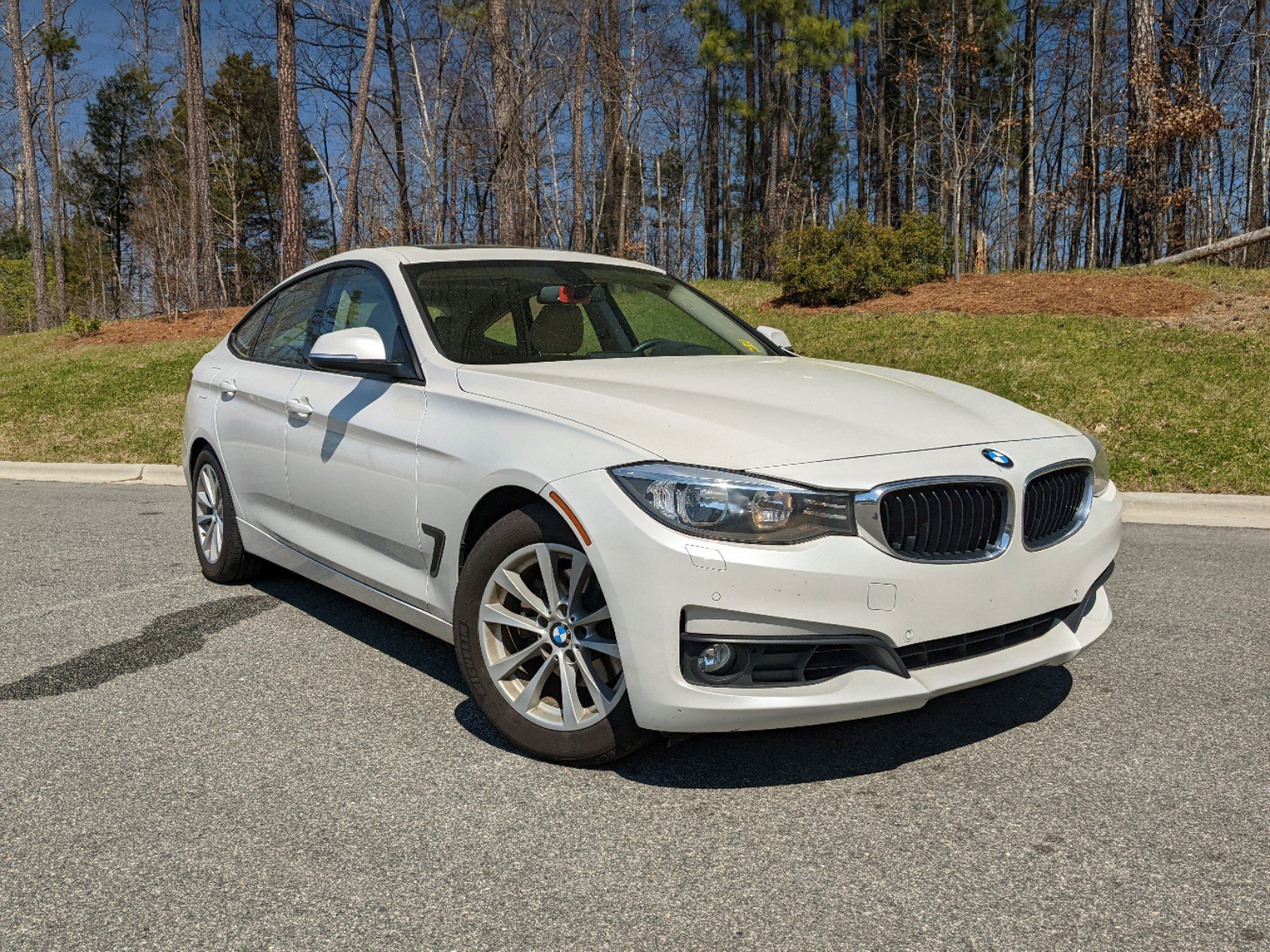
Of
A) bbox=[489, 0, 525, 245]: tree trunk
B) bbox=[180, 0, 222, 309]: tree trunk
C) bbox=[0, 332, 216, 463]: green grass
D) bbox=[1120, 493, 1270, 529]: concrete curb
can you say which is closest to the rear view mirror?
bbox=[1120, 493, 1270, 529]: concrete curb

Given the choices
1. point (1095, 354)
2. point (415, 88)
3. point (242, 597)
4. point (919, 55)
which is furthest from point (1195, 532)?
point (415, 88)

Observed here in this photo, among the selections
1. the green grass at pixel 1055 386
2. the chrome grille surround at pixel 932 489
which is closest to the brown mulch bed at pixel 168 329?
the green grass at pixel 1055 386

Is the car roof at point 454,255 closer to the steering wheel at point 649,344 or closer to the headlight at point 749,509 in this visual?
the steering wheel at point 649,344

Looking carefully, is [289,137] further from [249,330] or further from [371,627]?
[371,627]

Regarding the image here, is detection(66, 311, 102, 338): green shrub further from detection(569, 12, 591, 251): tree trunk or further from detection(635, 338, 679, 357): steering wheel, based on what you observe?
detection(635, 338, 679, 357): steering wheel

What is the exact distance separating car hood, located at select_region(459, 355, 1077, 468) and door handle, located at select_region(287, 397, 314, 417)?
0.95m

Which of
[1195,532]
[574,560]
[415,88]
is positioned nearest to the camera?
[574,560]

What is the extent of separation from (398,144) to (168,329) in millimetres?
19390

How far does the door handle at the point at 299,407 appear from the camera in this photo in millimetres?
4580

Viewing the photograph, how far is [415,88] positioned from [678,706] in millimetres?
36665

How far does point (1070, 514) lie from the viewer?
3.58 meters

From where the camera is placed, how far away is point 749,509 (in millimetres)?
2988

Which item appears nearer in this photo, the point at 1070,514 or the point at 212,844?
the point at 212,844

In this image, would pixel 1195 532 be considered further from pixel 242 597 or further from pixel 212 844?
pixel 212 844
